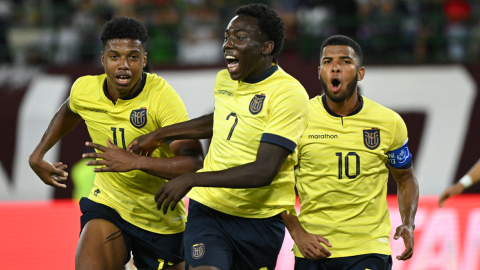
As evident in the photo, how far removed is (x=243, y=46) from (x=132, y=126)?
1.08 metres

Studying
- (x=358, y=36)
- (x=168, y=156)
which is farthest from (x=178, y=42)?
(x=168, y=156)

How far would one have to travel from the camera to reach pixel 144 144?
3.93 metres

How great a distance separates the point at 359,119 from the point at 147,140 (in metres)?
1.49

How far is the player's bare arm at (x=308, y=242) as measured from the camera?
3691mm

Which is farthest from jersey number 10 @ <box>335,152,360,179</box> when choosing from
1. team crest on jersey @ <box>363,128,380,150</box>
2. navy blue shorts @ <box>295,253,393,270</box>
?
navy blue shorts @ <box>295,253,393,270</box>

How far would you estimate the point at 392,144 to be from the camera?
3980 millimetres

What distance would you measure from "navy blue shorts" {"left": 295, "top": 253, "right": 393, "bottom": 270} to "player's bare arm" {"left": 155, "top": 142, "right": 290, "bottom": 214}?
2.85ft

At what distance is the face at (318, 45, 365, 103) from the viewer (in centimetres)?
401

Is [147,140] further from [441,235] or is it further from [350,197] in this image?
[441,235]

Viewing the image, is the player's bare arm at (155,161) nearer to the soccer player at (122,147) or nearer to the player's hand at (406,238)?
the soccer player at (122,147)

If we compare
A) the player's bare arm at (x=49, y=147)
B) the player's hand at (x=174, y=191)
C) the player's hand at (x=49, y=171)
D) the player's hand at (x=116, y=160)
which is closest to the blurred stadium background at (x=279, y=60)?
the player's bare arm at (x=49, y=147)

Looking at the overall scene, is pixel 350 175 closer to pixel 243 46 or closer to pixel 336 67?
pixel 336 67

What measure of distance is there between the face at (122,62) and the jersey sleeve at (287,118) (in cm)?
111

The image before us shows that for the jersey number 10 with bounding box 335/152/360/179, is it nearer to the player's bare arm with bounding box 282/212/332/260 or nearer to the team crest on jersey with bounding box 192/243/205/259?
the player's bare arm with bounding box 282/212/332/260
